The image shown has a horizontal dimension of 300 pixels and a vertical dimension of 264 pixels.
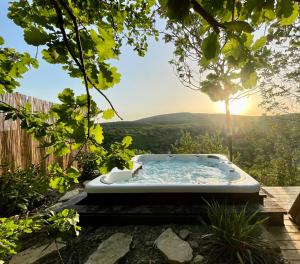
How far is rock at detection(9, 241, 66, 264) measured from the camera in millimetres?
2285

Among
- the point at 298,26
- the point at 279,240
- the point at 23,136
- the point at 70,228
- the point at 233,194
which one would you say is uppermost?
the point at 298,26

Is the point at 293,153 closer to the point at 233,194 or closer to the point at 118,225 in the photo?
the point at 233,194

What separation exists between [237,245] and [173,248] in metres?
0.54

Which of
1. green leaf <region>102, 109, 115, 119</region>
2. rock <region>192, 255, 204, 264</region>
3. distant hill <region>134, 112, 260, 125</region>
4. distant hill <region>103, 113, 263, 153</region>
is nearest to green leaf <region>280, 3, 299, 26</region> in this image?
green leaf <region>102, 109, 115, 119</region>

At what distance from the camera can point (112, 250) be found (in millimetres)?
2311

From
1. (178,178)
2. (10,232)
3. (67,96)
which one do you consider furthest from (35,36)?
(178,178)

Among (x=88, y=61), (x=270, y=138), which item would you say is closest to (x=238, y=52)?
(x=88, y=61)

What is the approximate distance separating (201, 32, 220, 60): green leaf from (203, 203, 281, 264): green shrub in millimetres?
1941

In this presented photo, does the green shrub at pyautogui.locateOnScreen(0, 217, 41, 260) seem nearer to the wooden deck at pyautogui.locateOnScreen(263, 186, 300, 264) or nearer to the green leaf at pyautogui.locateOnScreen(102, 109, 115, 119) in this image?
the green leaf at pyautogui.locateOnScreen(102, 109, 115, 119)

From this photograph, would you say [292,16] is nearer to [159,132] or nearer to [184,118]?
[159,132]

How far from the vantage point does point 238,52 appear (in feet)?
2.03

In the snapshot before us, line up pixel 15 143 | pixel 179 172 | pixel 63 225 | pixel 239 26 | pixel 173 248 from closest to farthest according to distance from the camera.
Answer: pixel 239 26, pixel 63 225, pixel 173 248, pixel 15 143, pixel 179 172

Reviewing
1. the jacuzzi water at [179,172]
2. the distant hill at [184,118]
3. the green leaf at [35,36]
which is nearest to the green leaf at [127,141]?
the green leaf at [35,36]

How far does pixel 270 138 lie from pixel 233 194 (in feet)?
20.9
